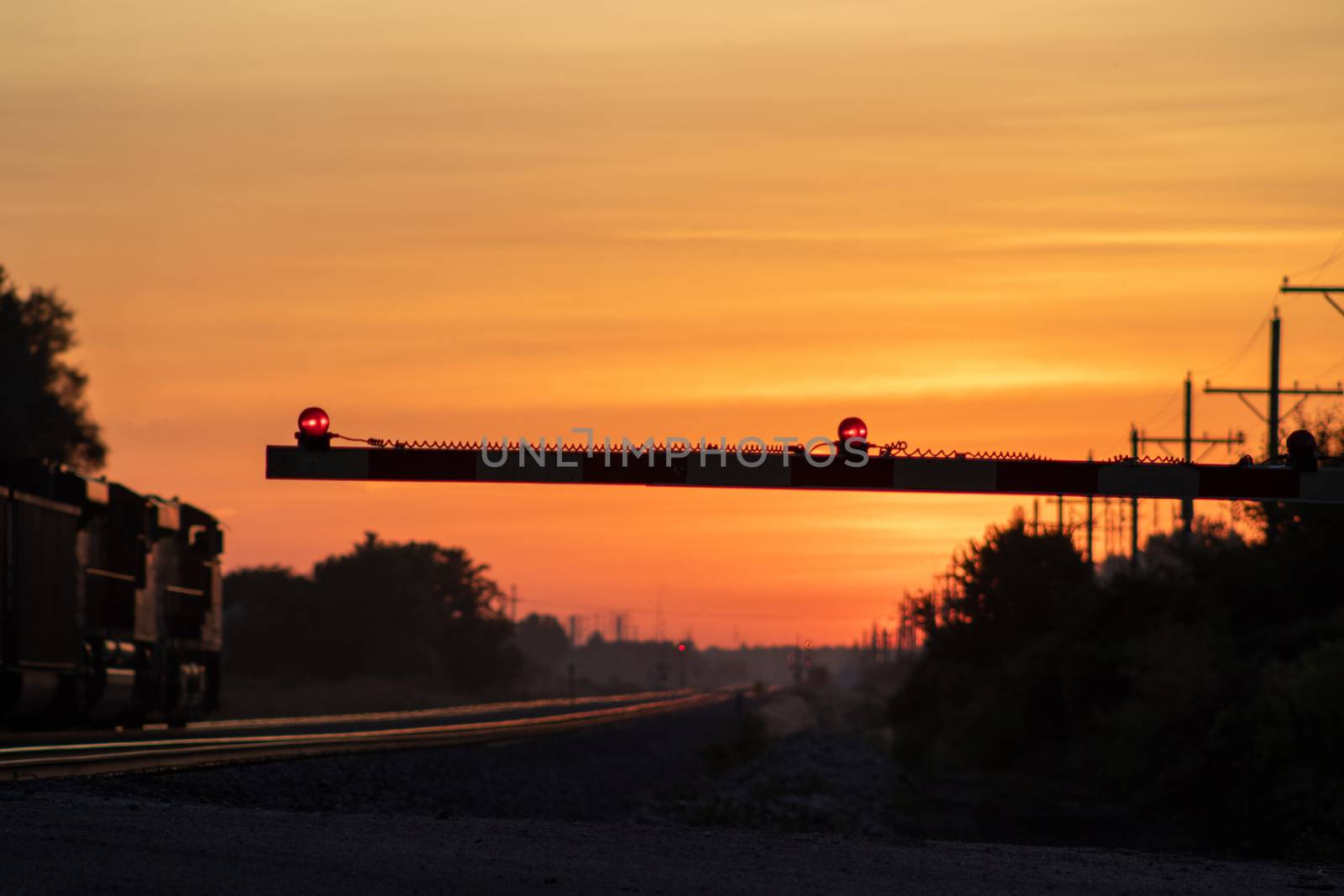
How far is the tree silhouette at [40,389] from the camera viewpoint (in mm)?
97375

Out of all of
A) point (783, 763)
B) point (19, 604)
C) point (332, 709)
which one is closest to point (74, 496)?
point (19, 604)

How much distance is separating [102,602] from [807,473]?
2364 cm

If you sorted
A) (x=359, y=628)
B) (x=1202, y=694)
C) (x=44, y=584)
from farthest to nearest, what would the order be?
(x=359, y=628), (x=1202, y=694), (x=44, y=584)

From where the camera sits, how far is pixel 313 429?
1430 centimetres

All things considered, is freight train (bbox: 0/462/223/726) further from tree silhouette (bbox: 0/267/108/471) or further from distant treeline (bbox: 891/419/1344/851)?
tree silhouette (bbox: 0/267/108/471)

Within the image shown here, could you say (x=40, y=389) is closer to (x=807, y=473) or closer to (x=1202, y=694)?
(x=1202, y=694)

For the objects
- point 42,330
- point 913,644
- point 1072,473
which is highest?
point 42,330

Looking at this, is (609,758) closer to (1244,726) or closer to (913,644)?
(1244,726)

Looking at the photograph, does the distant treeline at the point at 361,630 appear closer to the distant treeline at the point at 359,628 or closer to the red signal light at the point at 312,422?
the distant treeline at the point at 359,628

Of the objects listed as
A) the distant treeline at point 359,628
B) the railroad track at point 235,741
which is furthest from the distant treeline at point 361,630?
the railroad track at point 235,741

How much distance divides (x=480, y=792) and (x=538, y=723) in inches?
994

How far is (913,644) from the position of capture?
153 metres

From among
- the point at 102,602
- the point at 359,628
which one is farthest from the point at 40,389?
the point at 102,602

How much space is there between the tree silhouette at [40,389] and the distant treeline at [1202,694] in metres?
55.8
